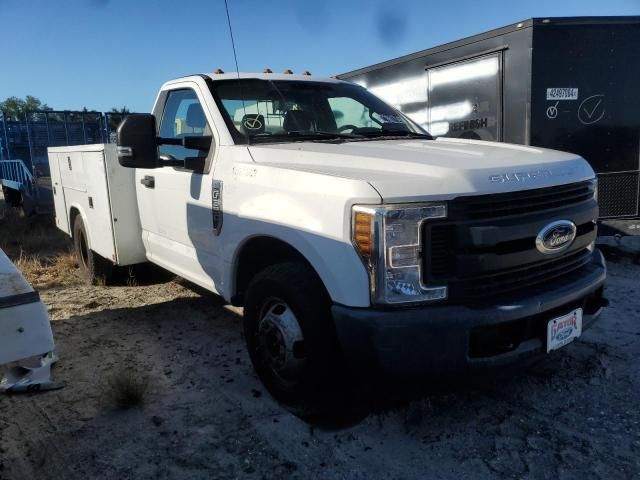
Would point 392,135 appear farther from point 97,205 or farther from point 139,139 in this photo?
point 97,205

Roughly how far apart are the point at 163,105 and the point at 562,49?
14.5 ft

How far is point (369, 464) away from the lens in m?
2.68

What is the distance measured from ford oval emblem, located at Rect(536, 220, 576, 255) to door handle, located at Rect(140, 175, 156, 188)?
9.81 feet

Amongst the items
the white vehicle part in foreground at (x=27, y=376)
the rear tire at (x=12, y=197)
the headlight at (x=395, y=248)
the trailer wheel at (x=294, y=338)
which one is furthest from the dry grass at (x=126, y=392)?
the rear tire at (x=12, y=197)

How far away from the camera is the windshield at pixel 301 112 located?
3.75 metres

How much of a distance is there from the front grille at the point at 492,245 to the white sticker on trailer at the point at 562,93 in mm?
3865

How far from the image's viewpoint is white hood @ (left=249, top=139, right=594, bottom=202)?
2.53m

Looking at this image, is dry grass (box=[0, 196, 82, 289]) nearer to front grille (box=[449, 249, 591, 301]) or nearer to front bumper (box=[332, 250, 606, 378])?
front bumper (box=[332, 250, 606, 378])

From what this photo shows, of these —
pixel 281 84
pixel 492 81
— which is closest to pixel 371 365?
pixel 281 84

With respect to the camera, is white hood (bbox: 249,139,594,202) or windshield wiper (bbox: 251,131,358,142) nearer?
white hood (bbox: 249,139,594,202)

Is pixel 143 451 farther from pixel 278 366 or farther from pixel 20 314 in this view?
pixel 20 314

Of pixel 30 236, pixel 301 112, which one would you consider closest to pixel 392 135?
pixel 301 112

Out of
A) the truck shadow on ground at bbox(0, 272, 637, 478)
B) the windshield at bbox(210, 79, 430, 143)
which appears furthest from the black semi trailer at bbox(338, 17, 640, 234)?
the truck shadow on ground at bbox(0, 272, 637, 478)

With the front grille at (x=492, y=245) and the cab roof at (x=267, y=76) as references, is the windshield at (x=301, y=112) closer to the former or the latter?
the cab roof at (x=267, y=76)
